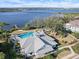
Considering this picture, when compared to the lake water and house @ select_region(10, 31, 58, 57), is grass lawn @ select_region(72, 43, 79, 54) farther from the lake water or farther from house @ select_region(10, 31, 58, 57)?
the lake water

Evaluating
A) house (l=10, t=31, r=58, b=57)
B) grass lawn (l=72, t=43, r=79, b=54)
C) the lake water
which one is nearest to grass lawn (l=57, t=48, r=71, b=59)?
grass lawn (l=72, t=43, r=79, b=54)

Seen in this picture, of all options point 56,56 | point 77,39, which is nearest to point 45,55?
point 56,56

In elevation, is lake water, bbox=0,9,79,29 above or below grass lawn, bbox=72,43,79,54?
below

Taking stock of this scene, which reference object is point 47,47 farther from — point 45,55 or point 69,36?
point 69,36

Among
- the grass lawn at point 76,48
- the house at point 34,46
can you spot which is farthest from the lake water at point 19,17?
the grass lawn at point 76,48

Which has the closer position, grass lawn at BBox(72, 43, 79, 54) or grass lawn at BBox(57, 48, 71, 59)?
grass lawn at BBox(57, 48, 71, 59)

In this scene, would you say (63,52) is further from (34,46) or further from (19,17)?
(19,17)

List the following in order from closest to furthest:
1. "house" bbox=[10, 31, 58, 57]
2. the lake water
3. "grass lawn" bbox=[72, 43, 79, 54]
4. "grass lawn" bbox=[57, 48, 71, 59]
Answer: "grass lawn" bbox=[57, 48, 71, 59] < "house" bbox=[10, 31, 58, 57] < "grass lawn" bbox=[72, 43, 79, 54] < the lake water

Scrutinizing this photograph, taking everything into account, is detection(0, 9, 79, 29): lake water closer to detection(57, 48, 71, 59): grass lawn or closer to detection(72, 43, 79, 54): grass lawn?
detection(72, 43, 79, 54): grass lawn

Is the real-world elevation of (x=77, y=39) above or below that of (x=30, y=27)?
above

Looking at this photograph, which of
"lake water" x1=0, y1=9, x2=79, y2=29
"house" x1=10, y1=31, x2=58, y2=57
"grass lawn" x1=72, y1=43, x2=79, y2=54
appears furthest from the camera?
"lake water" x1=0, y1=9, x2=79, y2=29

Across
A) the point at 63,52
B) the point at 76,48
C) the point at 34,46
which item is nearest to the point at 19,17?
the point at 76,48
